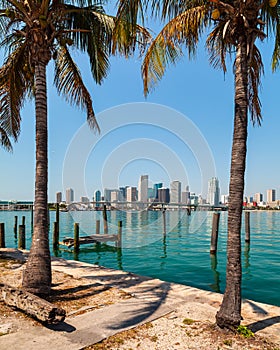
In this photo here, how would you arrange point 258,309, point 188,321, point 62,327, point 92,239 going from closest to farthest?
1. point 62,327
2. point 188,321
3. point 258,309
4. point 92,239

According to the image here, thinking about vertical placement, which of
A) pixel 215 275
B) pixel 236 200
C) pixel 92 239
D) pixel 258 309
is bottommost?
pixel 215 275

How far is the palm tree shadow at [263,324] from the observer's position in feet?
19.5

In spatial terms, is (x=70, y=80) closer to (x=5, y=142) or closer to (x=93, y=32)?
(x=93, y=32)

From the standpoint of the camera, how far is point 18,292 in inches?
A: 264

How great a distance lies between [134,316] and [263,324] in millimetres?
2569

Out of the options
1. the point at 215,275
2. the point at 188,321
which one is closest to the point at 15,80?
the point at 188,321

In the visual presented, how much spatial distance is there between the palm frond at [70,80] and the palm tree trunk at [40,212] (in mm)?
2744

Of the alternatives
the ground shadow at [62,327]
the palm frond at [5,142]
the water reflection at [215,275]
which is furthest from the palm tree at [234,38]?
the palm frond at [5,142]

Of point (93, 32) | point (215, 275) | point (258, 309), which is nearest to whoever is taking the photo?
point (258, 309)

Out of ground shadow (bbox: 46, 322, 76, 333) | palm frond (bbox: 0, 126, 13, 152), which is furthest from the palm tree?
palm frond (bbox: 0, 126, 13, 152)

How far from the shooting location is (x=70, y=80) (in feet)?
36.5

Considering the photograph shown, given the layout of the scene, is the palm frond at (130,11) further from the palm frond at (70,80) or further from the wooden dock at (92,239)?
the wooden dock at (92,239)

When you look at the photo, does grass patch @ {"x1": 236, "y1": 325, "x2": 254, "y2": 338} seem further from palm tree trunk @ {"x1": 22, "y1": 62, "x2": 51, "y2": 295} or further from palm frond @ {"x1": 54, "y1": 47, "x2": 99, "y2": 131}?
palm frond @ {"x1": 54, "y1": 47, "x2": 99, "y2": 131}

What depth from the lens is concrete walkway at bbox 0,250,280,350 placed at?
523cm
